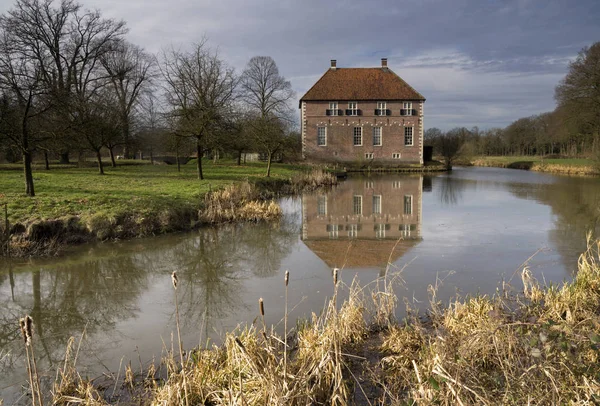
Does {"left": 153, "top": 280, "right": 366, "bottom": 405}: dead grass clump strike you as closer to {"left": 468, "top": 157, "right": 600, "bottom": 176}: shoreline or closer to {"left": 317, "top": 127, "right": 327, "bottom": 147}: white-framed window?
{"left": 468, "top": 157, "right": 600, "bottom": 176}: shoreline

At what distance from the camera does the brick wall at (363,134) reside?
35.5 metres

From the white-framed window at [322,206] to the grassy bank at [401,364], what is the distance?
26.3ft

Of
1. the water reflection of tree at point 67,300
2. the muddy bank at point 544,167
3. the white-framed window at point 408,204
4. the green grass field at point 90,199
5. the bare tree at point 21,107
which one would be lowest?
the water reflection of tree at point 67,300

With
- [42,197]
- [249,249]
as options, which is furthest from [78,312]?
[42,197]

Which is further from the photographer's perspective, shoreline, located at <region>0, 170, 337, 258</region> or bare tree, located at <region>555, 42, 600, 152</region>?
bare tree, located at <region>555, 42, 600, 152</region>

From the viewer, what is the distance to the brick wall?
116 feet

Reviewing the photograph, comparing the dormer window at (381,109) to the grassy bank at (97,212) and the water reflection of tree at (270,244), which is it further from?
the water reflection of tree at (270,244)

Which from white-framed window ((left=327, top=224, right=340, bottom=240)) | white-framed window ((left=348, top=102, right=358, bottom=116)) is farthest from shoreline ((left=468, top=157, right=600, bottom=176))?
white-framed window ((left=327, top=224, right=340, bottom=240))

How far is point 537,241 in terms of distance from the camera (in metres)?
8.77

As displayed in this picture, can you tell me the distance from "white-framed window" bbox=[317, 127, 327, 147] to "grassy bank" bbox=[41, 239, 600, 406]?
31.8 m

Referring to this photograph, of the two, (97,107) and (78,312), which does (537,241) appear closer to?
(78,312)

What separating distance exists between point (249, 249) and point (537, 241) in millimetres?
5735

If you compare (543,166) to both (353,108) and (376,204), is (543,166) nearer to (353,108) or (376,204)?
(353,108)

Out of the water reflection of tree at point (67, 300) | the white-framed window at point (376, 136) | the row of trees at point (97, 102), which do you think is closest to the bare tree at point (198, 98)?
the row of trees at point (97, 102)
